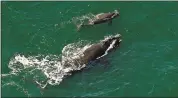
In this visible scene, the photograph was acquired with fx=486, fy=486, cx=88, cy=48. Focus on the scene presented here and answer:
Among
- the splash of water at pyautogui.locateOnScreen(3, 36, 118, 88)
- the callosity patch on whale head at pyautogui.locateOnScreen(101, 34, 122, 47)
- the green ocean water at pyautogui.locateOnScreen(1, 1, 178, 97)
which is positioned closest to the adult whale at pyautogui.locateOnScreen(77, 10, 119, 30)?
the green ocean water at pyautogui.locateOnScreen(1, 1, 178, 97)

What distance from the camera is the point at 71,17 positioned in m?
28.6

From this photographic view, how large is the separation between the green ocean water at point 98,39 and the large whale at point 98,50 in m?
0.39

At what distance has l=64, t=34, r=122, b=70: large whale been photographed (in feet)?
85.2

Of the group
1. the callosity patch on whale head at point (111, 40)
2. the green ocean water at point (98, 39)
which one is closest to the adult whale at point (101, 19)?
the green ocean water at point (98, 39)

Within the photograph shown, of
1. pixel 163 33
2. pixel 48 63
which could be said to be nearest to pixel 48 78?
pixel 48 63

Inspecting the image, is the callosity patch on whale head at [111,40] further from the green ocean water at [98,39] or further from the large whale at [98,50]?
the green ocean water at [98,39]

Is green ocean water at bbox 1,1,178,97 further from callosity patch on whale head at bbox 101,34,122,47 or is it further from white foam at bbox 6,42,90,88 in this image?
callosity patch on whale head at bbox 101,34,122,47

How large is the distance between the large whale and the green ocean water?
39 centimetres

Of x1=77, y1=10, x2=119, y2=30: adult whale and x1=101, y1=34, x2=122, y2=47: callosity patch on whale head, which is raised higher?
x1=77, y1=10, x2=119, y2=30: adult whale

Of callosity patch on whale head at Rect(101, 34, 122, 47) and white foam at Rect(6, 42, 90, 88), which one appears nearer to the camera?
white foam at Rect(6, 42, 90, 88)

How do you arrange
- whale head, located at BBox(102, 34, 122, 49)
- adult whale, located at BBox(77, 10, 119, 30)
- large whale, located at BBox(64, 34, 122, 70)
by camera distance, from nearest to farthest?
large whale, located at BBox(64, 34, 122, 70), whale head, located at BBox(102, 34, 122, 49), adult whale, located at BBox(77, 10, 119, 30)

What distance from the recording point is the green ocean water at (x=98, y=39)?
2548 cm

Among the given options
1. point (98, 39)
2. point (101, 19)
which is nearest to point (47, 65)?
point (98, 39)

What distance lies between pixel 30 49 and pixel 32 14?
2.73m
